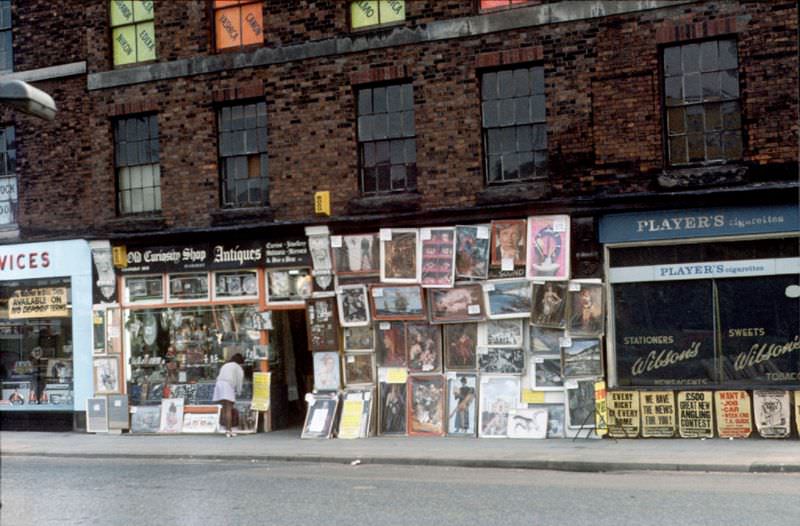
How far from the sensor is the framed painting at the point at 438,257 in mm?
18625

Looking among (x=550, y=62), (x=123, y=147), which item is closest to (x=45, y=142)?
(x=123, y=147)

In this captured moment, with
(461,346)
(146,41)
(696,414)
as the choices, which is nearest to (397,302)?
(461,346)

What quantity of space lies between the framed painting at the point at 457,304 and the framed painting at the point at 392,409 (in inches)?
56.2

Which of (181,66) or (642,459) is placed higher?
(181,66)

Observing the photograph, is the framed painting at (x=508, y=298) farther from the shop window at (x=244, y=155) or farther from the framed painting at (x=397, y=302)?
the shop window at (x=244, y=155)

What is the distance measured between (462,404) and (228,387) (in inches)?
175

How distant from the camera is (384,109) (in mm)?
19578

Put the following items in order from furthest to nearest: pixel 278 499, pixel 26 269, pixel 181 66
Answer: pixel 26 269, pixel 181 66, pixel 278 499

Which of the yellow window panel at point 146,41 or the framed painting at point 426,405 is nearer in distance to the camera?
the framed painting at point 426,405

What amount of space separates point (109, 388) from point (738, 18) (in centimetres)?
1346

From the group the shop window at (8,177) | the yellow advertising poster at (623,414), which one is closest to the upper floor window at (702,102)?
the yellow advertising poster at (623,414)

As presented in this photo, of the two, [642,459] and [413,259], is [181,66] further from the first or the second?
[642,459]

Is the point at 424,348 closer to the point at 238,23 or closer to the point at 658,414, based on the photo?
the point at 658,414

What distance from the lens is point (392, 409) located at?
19172 mm
